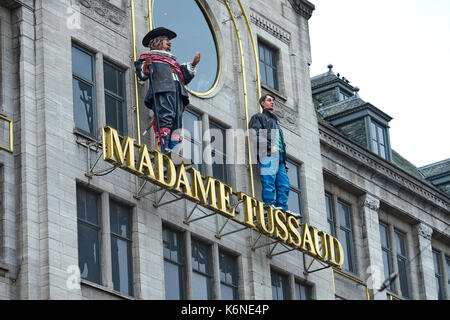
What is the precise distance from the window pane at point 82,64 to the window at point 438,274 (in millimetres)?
19547

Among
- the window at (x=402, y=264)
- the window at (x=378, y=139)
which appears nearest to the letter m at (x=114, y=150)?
the window at (x=402, y=264)

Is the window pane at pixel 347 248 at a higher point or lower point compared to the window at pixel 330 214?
lower

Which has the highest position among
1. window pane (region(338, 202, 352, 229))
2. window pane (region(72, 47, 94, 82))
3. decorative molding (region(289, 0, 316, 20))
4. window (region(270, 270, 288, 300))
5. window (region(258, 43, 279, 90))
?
decorative molding (region(289, 0, 316, 20))

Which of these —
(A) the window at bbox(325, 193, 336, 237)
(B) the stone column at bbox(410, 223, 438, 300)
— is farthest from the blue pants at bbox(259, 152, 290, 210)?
(B) the stone column at bbox(410, 223, 438, 300)

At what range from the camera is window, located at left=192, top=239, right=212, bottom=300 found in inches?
1754

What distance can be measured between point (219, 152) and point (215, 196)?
11.1 ft

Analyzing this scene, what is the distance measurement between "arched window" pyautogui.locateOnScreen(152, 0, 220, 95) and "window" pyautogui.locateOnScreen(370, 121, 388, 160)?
482 inches

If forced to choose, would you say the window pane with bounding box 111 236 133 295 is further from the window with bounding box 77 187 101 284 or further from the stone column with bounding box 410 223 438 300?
the stone column with bounding box 410 223 438 300

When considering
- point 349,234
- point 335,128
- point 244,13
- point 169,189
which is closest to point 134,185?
point 169,189

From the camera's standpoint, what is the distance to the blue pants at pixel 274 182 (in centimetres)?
4759

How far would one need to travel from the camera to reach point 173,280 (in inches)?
1725

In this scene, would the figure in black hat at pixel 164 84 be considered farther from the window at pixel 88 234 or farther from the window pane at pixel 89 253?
the window pane at pixel 89 253

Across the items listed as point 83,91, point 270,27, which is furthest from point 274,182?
point 83,91
